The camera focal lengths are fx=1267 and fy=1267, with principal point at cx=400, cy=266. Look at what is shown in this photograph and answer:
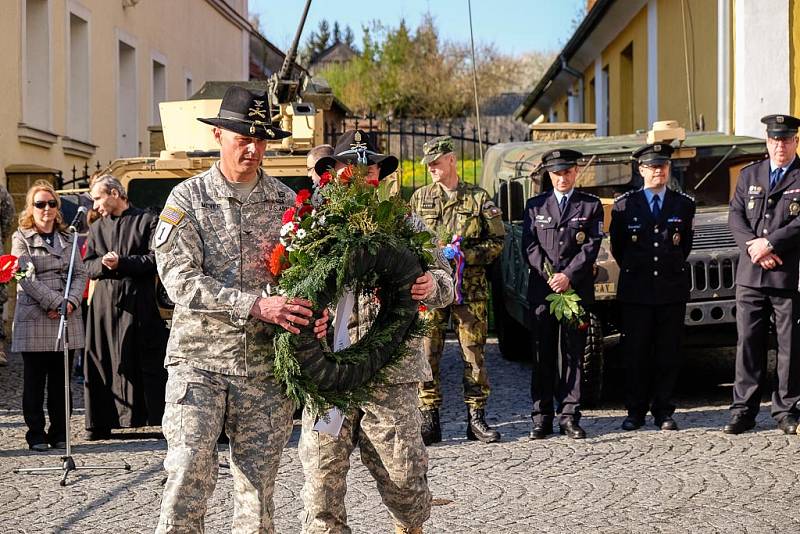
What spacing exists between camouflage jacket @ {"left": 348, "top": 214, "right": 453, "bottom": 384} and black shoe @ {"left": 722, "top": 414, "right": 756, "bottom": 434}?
3.91 meters

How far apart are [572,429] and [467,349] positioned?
35.4 inches

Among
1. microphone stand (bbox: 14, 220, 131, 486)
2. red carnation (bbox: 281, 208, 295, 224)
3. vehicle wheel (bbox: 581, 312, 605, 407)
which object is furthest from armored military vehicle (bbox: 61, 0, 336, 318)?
red carnation (bbox: 281, 208, 295, 224)

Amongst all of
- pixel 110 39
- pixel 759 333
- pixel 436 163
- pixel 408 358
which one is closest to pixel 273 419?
pixel 408 358

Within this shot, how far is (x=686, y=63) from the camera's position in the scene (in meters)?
17.0

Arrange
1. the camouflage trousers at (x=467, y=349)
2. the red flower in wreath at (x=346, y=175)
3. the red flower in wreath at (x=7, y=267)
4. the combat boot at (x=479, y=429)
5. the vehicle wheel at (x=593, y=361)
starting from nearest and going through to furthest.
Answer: the red flower in wreath at (x=346, y=175), the red flower in wreath at (x=7, y=267), the camouflage trousers at (x=467, y=349), the combat boot at (x=479, y=429), the vehicle wheel at (x=593, y=361)

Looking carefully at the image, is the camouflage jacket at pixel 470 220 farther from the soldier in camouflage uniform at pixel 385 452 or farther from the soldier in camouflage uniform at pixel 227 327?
the soldier in camouflage uniform at pixel 227 327

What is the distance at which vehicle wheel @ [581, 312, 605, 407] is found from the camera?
9.27m

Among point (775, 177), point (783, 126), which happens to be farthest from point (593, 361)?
point (783, 126)

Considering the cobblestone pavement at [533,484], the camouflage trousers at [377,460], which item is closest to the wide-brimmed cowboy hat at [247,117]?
the camouflage trousers at [377,460]

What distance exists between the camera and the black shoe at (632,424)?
29.1ft

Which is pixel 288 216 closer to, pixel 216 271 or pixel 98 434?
pixel 216 271

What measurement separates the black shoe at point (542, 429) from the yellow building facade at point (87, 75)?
856 centimetres

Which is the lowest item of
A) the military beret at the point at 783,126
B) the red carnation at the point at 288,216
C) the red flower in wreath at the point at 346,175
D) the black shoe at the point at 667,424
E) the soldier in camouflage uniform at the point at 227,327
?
the black shoe at the point at 667,424

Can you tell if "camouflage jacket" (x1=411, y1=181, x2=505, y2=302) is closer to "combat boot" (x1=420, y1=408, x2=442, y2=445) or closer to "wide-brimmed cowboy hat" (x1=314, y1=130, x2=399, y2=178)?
"combat boot" (x1=420, y1=408, x2=442, y2=445)
